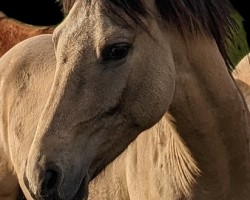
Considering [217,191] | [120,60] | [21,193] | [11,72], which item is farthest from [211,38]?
[21,193]

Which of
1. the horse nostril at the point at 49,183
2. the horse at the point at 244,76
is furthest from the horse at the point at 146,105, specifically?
the horse at the point at 244,76

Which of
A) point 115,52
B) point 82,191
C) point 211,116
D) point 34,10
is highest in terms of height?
point 115,52

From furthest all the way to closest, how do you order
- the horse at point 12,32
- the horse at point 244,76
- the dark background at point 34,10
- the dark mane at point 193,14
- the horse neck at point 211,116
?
the dark background at point 34,10 < the horse at point 12,32 < the horse at point 244,76 < the horse neck at point 211,116 < the dark mane at point 193,14

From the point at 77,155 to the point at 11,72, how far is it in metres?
1.65

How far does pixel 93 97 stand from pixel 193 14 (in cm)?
51

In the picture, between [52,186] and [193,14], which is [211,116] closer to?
[193,14]

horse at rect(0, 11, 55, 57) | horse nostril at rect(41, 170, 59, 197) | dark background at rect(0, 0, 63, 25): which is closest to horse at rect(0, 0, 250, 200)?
horse nostril at rect(41, 170, 59, 197)

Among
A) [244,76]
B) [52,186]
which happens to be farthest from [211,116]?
[244,76]

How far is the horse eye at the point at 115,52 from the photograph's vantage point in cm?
242

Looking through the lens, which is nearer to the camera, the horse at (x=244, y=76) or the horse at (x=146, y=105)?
the horse at (x=146, y=105)

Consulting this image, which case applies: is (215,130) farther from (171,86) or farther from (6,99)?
(6,99)

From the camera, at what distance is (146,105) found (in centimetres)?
250

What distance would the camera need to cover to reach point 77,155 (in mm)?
2404

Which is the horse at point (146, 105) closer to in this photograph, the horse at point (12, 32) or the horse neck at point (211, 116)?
the horse neck at point (211, 116)
